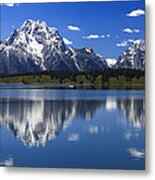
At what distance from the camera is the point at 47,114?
7.79ft

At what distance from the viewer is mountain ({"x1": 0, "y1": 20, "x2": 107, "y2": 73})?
240 centimetres

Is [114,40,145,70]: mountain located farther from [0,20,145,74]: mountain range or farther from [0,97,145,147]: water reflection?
[0,97,145,147]: water reflection

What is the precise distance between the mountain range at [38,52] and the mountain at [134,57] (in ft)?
0.08

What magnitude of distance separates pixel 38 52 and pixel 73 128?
42 cm

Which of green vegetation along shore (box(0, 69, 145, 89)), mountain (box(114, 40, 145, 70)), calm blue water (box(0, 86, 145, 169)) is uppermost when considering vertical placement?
mountain (box(114, 40, 145, 70))

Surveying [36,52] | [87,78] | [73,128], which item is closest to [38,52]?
[36,52]

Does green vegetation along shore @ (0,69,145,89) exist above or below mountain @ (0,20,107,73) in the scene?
below

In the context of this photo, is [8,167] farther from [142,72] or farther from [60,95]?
[142,72]

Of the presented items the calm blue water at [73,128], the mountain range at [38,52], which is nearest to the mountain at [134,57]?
the mountain range at [38,52]

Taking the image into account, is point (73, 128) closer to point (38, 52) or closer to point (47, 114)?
point (47, 114)

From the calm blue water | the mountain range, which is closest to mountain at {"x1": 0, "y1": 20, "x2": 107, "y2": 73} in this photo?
the mountain range

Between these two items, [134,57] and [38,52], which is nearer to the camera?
[134,57]

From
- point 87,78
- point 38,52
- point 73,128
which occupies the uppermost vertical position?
point 38,52

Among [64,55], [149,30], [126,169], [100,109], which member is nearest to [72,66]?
[64,55]
